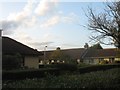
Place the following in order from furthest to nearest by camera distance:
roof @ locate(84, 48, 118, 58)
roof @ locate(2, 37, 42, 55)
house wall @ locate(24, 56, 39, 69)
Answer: roof @ locate(84, 48, 118, 58)
house wall @ locate(24, 56, 39, 69)
roof @ locate(2, 37, 42, 55)

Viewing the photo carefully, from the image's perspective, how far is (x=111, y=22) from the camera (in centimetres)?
2955

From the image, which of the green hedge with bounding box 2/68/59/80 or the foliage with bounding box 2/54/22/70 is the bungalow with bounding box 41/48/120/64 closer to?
the foliage with bounding box 2/54/22/70

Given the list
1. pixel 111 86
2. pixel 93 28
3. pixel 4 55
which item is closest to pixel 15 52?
pixel 4 55

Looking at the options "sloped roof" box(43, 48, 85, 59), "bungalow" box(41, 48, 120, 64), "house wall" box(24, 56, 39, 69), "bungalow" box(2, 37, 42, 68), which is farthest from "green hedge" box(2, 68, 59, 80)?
"sloped roof" box(43, 48, 85, 59)

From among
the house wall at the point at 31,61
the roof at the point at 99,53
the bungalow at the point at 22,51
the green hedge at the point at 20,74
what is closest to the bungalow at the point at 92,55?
the roof at the point at 99,53

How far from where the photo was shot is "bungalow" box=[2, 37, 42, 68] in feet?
127

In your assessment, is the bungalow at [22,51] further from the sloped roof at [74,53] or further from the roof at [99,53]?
the roof at [99,53]

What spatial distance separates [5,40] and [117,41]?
61.4 ft

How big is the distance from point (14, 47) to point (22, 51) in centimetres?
119

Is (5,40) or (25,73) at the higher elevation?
(5,40)

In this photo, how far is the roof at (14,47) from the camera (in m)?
37.8

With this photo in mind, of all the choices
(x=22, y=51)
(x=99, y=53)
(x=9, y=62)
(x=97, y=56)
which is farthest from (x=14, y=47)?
(x=99, y=53)

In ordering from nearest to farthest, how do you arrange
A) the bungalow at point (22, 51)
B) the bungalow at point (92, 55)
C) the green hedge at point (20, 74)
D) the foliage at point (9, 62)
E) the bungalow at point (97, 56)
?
the green hedge at point (20, 74) < the foliage at point (9, 62) < the bungalow at point (22, 51) < the bungalow at point (92, 55) < the bungalow at point (97, 56)

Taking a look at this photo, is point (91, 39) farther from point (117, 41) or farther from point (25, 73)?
point (25, 73)
